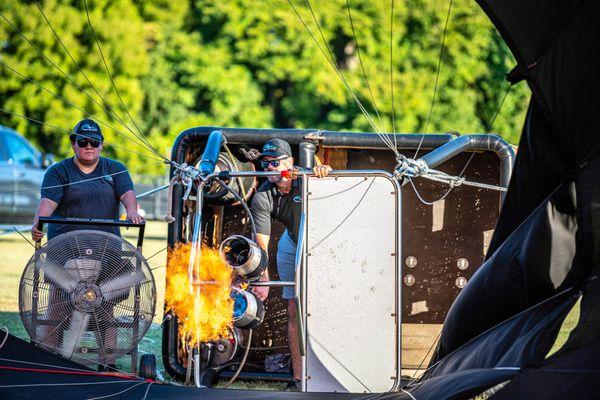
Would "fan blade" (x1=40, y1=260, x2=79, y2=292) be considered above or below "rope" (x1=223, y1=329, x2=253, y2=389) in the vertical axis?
above

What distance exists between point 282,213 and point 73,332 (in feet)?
4.76

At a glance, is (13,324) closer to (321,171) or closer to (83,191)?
→ (83,191)

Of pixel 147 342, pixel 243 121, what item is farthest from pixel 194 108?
pixel 147 342

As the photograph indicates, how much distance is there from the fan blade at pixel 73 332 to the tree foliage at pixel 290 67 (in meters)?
21.3

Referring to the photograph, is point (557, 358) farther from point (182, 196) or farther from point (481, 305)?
point (182, 196)

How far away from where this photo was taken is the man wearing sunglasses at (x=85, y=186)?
618 cm

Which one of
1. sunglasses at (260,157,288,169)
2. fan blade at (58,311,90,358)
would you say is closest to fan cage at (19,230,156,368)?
fan blade at (58,311,90,358)

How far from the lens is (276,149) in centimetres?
602

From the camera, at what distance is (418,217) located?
22.6 feet

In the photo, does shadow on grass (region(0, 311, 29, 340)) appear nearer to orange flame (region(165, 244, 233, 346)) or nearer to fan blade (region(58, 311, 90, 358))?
orange flame (region(165, 244, 233, 346))

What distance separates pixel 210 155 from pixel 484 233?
6.26 feet

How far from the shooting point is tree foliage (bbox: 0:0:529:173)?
27594mm

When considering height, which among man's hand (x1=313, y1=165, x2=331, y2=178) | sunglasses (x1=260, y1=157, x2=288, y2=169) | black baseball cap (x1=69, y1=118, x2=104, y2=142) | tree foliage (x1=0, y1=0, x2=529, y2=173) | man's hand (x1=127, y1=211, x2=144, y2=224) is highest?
tree foliage (x1=0, y1=0, x2=529, y2=173)

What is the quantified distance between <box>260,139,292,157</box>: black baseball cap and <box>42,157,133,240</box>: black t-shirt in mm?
911
